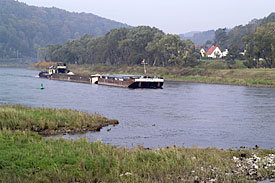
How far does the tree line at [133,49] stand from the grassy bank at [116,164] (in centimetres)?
9899

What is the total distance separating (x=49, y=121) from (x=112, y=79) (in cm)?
6452

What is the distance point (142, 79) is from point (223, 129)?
4799 cm

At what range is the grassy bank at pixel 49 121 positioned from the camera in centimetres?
2755

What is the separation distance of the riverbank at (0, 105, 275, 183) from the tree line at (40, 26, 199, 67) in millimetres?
98823

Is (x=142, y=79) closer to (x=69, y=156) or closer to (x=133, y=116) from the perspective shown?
(x=133, y=116)

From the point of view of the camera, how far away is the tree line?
119750 mm

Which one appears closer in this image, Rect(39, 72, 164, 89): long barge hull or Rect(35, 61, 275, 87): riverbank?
Rect(39, 72, 164, 89): long barge hull

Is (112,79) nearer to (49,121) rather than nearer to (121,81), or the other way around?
(121,81)

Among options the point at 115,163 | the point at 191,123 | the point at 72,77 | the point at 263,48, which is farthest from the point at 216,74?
the point at 115,163

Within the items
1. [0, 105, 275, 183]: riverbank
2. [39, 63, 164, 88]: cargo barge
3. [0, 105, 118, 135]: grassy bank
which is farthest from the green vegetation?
[0, 105, 275, 183]: riverbank

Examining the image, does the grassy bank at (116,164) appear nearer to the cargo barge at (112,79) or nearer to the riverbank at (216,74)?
the cargo barge at (112,79)

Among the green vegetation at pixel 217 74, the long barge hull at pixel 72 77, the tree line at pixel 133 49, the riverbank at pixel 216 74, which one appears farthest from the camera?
the tree line at pixel 133 49

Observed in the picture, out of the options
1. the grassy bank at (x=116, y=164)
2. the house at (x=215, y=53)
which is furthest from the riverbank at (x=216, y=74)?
the grassy bank at (x=116, y=164)

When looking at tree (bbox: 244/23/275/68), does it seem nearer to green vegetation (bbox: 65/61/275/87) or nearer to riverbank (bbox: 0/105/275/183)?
green vegetation (bbox: 65/61/275/87)
